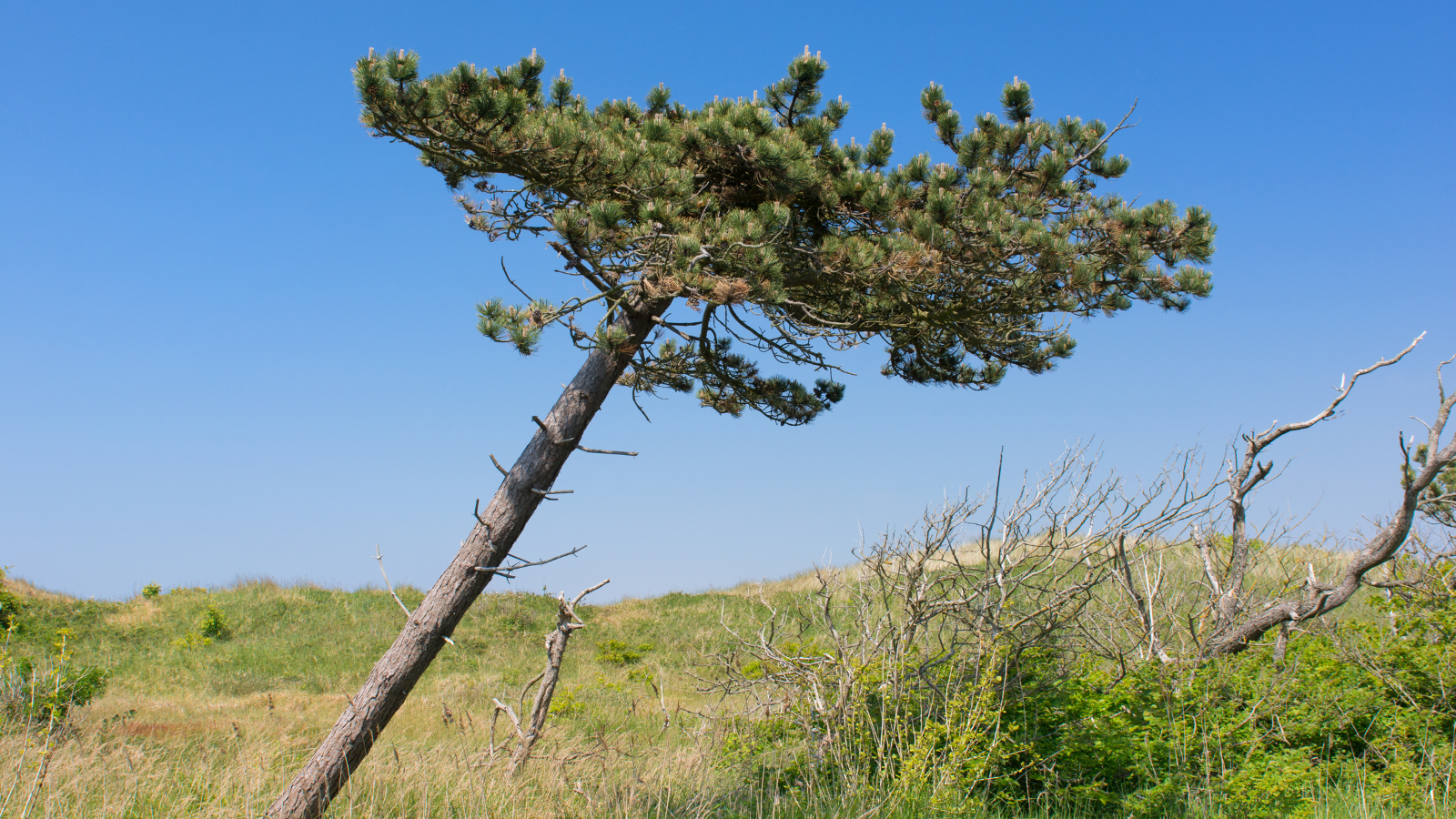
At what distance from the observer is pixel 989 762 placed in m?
4.78

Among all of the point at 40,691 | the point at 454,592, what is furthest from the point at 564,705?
the point at 40,691

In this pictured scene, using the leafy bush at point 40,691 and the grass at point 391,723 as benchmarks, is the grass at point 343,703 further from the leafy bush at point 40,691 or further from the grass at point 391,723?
the leafy bush at point 40,691

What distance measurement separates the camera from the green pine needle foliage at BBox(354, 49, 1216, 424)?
5.02 m

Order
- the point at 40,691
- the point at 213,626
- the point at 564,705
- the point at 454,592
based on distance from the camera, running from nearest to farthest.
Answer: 1. the point at 454,592
2. the point at 40,691
3. the point at 564,705
4. the point at 213,626

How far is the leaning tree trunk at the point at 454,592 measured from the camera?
5121mm

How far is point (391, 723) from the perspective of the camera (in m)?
9.28

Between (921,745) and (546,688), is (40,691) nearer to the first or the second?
(546,688)

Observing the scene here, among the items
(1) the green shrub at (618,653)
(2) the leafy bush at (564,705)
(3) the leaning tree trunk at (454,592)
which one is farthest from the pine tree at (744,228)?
(1) the green shrub at (618,653)

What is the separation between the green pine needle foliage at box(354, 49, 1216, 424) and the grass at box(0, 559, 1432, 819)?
242cm

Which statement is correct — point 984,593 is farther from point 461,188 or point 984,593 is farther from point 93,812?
point 93,812

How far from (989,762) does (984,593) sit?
1.08 meters

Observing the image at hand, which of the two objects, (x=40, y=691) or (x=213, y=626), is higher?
(x=213, y=626)

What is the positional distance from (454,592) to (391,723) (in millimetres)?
5000

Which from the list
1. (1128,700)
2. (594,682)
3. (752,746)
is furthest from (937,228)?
(594,682)
